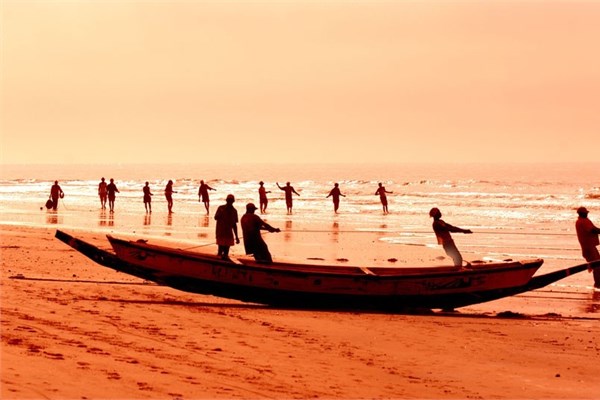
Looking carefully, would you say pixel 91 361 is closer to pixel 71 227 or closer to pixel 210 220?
pixel 71 227

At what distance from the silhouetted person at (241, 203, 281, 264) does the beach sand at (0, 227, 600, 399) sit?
896 millimetres

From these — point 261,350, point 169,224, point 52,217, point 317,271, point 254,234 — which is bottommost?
point 261,350

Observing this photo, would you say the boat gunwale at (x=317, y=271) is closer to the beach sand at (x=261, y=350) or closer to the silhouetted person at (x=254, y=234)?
the silhouetted person at (x=254, y=234)

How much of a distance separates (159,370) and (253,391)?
100 cm

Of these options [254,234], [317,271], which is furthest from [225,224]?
[317,271]

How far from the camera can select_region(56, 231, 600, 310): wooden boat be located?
14.5 metres

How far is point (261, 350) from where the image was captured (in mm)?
10227

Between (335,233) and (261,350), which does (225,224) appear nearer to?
(261,350)

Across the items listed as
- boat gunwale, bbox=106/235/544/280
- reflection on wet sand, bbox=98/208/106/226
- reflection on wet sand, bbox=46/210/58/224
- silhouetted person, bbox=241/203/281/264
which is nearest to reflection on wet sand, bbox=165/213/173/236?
reflection on wet sand, bbox=98/208/106/226

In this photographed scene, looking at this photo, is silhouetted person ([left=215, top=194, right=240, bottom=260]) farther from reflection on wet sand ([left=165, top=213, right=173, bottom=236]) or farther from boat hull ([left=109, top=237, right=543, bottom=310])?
reflection on wet sand ([left=165, top=213, right=173, bottom=236])

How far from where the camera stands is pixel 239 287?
14.6 m

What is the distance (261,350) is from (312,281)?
4.34 m

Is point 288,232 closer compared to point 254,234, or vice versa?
point 254,234

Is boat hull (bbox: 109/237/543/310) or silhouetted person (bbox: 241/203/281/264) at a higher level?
silhouetted person (bbox: 241/203/281/264)
